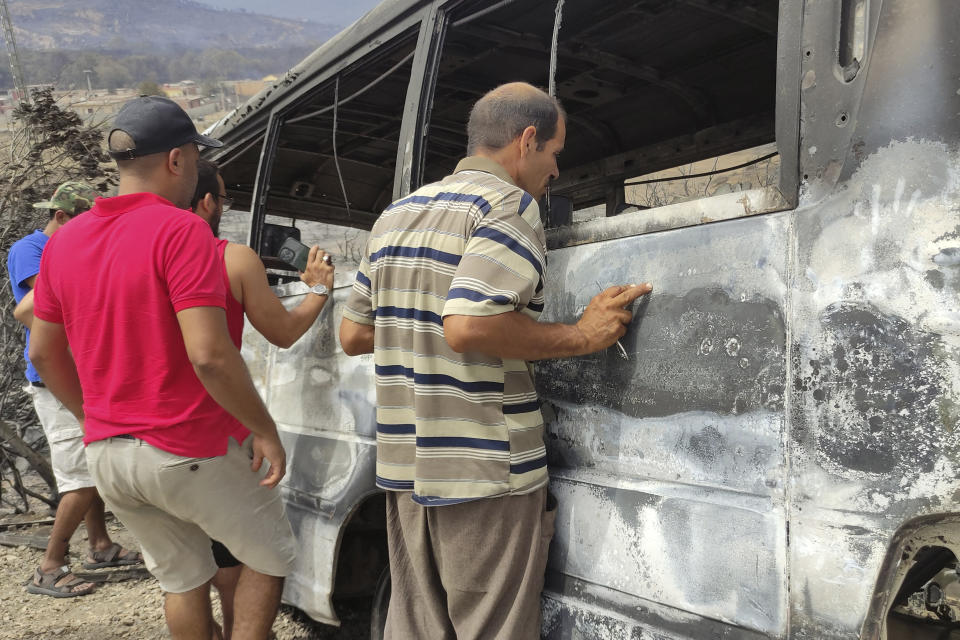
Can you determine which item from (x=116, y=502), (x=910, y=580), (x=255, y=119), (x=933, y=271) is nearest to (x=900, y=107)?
(x=933, y=271)

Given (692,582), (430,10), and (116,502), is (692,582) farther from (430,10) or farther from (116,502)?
(430,10)

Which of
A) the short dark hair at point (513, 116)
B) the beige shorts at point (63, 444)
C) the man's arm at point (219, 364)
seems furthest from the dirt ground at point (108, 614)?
the short dark hair at point (513, 116)

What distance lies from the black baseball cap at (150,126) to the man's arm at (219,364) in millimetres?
570

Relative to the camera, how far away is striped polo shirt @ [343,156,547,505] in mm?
1624

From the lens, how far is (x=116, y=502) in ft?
7.39

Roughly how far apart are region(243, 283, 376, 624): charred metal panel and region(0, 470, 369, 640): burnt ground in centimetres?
84

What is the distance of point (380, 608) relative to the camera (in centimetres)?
253

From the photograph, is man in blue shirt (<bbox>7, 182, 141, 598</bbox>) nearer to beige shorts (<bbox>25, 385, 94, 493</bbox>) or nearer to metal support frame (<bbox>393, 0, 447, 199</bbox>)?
beige shorts (<bbox>25, 385, 94, 493</bbox>)

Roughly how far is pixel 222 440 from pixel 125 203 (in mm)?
782

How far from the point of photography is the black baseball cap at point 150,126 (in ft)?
7.29

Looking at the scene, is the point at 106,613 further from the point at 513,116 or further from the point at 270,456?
the point at 513,116

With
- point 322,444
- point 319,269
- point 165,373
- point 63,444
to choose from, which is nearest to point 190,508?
point 165,373

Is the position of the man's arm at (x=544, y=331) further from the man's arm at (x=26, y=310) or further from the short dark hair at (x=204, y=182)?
the man's arm at (x=26, y=310)

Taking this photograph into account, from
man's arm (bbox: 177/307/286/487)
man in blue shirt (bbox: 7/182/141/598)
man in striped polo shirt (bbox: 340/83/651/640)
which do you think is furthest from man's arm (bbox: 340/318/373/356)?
man in blue shirt (bbox: 7/182/141/598)
